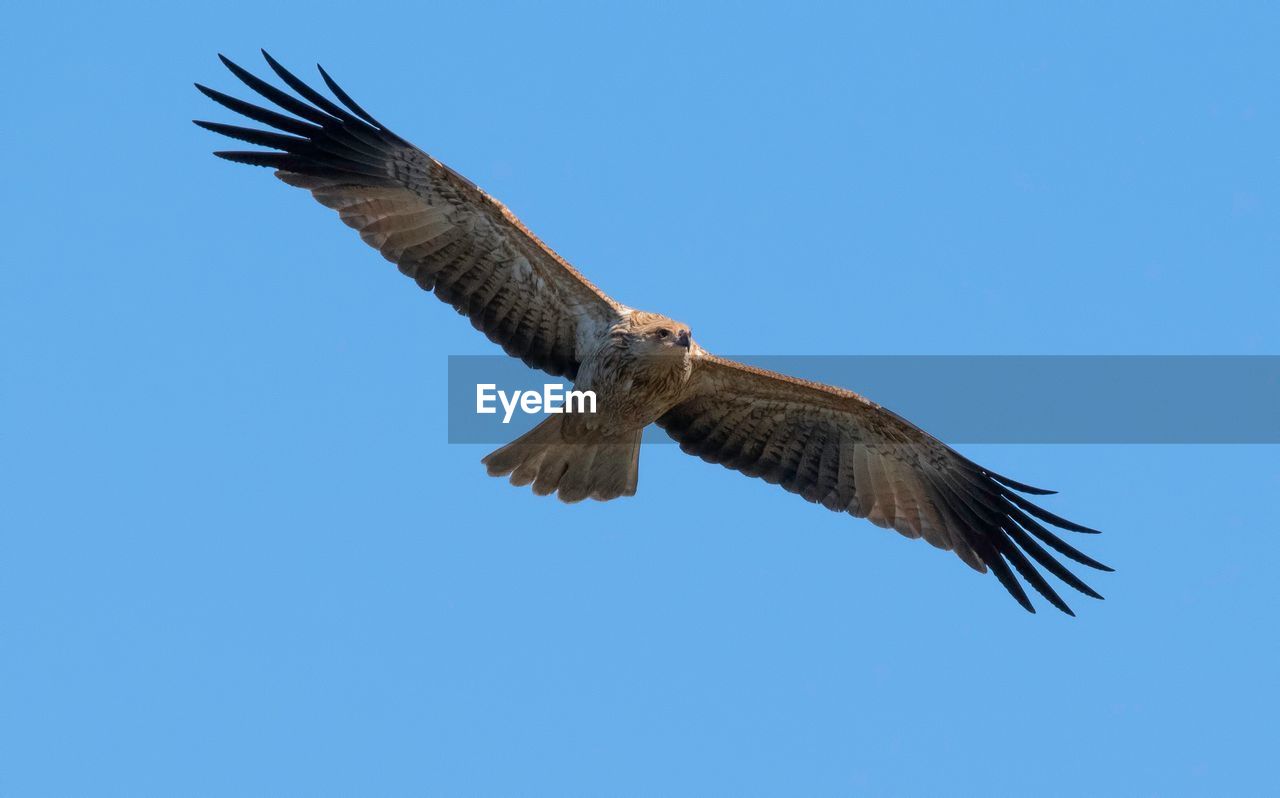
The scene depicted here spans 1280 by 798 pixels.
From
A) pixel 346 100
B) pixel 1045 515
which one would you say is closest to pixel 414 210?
pixel 346 100

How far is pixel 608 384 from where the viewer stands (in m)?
12.8

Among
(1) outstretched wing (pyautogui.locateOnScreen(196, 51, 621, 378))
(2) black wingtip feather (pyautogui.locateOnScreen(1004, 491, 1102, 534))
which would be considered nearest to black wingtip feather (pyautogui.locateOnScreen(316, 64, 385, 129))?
(1) outstretched wing (pyautogui.locateOnScreen(196, 51, 621, 378))

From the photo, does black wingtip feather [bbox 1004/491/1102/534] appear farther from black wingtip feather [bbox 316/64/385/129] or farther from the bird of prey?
black wingtip feather [bbox 316/64/385/129]

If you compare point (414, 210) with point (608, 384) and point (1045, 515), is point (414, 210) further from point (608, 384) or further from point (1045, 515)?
point (1045, 515)

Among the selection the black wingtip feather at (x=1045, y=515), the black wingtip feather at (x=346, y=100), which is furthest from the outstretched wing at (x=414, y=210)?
the black wingtip feather at (x=1045, y=515)

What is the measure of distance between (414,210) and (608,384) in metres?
1.69

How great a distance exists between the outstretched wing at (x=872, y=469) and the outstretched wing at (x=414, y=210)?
4.15 feet

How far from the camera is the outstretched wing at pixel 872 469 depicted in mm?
13734

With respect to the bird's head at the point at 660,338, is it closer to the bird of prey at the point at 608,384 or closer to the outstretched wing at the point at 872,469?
the bird of prey at the point at 608,384

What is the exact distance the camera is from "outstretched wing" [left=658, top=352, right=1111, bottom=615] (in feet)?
45.1

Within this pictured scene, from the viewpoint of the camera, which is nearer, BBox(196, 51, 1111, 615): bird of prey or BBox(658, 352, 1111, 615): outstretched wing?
BBox(196, 51, 1111, 615): bird of prey

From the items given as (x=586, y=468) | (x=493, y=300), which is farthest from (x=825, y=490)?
(x=493, y=300)

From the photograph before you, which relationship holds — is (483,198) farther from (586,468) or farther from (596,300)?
(586,468)

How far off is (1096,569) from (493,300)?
4.27 metres
